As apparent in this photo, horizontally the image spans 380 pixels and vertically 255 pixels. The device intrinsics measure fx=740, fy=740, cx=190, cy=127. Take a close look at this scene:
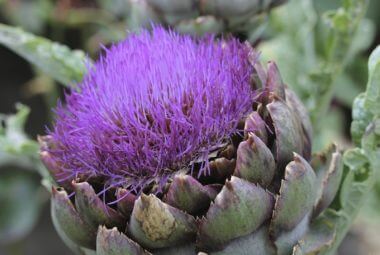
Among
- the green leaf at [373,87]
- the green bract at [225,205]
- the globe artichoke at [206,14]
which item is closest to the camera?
the green bract at [225,205]

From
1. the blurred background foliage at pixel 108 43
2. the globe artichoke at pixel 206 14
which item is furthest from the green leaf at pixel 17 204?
the globe artichoke at pixel 206 14

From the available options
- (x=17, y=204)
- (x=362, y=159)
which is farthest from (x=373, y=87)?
(x=17, y=204)

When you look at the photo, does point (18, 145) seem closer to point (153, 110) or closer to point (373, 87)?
point (153, 110)

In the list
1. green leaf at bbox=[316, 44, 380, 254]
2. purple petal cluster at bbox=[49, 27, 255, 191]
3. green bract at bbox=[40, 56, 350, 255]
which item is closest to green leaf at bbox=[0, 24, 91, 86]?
purple petal cluster at bbox=[49, 27, 255, 191]

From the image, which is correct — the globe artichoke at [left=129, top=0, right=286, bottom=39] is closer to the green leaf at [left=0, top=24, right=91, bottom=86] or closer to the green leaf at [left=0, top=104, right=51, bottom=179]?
the green leaf at [left=0, top=24, right=91, bottom=86]

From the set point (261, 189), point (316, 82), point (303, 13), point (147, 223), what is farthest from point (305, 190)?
point (303, 13)

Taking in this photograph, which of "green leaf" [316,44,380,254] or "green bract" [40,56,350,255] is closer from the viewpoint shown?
"green bract" [40,56,350,255]

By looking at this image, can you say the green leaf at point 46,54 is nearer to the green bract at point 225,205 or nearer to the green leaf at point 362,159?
the green bract at point 225,205
